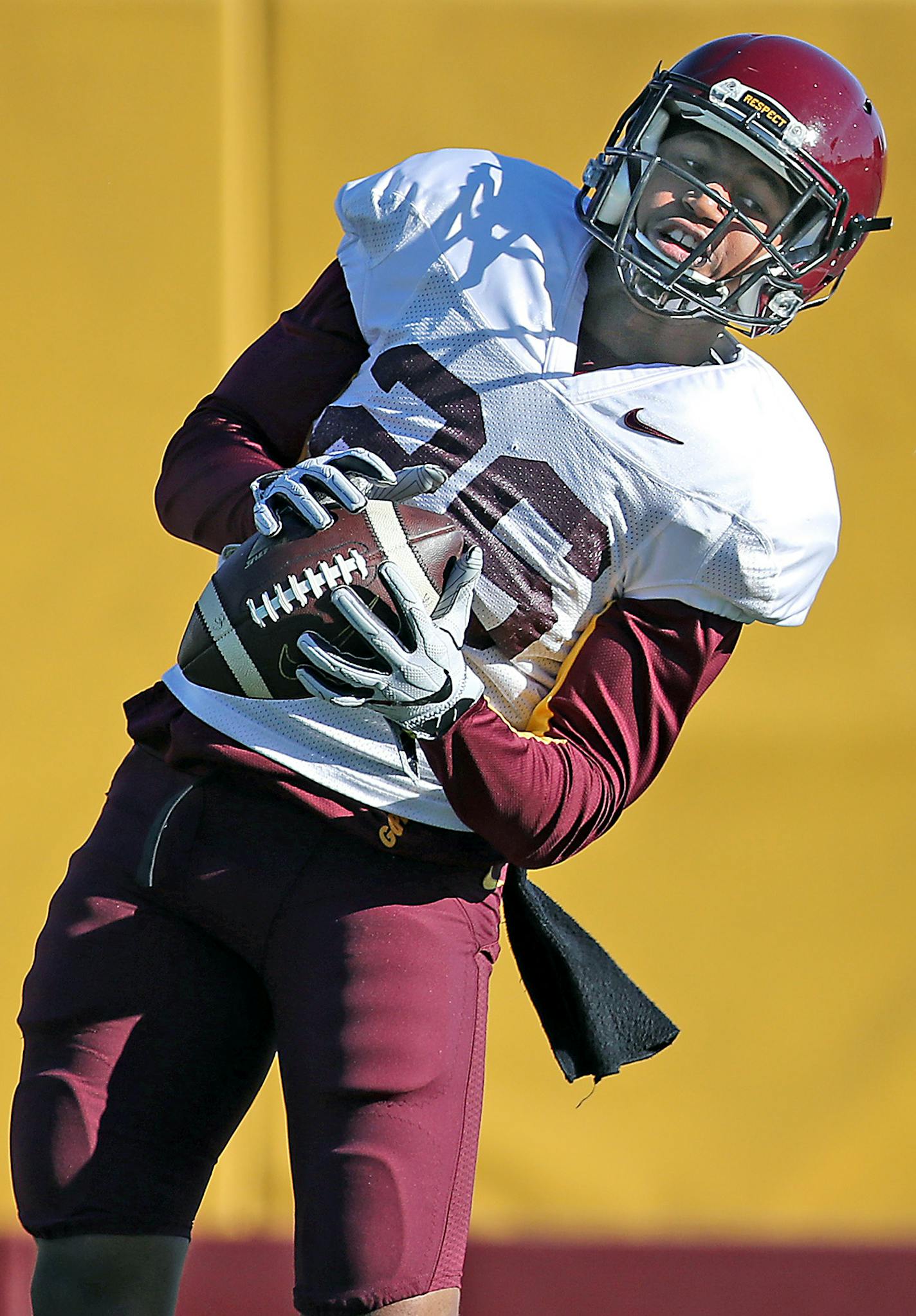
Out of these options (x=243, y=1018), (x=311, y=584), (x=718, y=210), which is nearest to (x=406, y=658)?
(x=311, y=584)

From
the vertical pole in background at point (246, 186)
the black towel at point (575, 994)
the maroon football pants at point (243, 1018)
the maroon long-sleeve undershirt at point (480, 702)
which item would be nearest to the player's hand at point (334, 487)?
the maroon long-sleeve undershirt at point (480, 702)

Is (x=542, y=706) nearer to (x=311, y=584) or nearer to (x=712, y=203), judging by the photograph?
(x=311, y=584)

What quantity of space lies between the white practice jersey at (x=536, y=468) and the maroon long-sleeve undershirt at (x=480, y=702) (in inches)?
0.8

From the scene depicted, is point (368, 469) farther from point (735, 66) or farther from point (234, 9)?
point (234, 9)

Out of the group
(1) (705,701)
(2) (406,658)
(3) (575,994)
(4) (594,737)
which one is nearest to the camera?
(2) (406,658)

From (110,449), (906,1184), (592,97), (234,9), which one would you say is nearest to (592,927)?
(906,1184)

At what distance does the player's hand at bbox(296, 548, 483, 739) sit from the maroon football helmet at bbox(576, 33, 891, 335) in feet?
1.02

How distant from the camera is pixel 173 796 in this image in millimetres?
A: 1069

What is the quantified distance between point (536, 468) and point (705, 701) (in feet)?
2.74

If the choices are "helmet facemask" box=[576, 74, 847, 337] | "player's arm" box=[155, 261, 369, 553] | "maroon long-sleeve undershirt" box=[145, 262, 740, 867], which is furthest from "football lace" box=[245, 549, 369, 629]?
"helmet facemask" box=[576, 74, 847, 337]

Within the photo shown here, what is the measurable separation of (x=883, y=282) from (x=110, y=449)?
942mm

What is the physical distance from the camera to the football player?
98cm

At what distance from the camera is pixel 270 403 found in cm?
116

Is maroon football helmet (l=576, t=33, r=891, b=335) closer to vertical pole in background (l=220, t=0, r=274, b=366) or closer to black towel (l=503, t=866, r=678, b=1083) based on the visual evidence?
black towel (l=503, t=866, r=678, b=1083)
